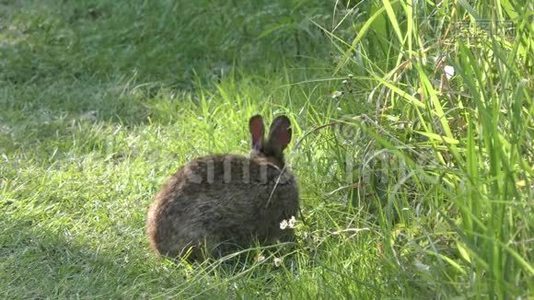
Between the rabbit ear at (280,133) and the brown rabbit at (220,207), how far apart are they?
0.8 inches

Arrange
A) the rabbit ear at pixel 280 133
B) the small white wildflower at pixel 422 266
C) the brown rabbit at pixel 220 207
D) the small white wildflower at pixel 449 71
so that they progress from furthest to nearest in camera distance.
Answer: the rabbit ear at pixel 280 133, the brown rabbit at pixel 220 207, the small white wildflower at pixel 449 71, the small white wildflower at pixel 422 266

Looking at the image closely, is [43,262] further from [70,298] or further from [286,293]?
[286,293]

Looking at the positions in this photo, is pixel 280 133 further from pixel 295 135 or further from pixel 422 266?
pixel 422 266

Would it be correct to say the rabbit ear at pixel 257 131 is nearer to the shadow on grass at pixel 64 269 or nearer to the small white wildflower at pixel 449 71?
the shadow on grass at pixel 64 269

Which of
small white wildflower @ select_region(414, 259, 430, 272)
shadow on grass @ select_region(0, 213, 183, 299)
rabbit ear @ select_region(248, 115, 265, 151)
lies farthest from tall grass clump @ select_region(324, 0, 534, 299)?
A: shadow on grass @ select_region(0, 213, 183, 299)

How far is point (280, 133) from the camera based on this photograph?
493cm

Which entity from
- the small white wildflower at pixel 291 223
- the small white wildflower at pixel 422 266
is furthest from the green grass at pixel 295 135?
the small white wildflower at pixel 291 223

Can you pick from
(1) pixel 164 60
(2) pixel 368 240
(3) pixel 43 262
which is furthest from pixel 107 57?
(2) pixel 368 240

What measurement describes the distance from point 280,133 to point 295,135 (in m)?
0.47

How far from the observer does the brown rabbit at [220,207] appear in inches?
183

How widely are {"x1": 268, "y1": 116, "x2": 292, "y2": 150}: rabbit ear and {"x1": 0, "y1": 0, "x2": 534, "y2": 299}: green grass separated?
7cm

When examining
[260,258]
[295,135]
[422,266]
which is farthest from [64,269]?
[422,266]

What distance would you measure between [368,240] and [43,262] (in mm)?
1326

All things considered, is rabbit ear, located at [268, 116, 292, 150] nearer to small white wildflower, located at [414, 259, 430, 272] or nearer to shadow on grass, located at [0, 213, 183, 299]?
shadow on grass, located at [0, 213, 183, 299]
